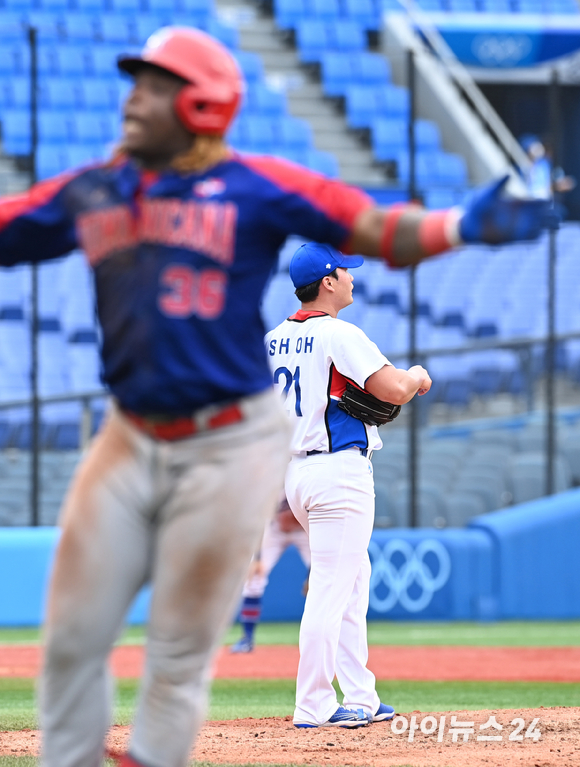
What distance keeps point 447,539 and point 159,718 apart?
9.31 metres

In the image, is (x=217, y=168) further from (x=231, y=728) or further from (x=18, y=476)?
(x=18, y=476)

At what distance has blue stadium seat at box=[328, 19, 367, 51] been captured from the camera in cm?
2483

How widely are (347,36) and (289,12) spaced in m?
1.17

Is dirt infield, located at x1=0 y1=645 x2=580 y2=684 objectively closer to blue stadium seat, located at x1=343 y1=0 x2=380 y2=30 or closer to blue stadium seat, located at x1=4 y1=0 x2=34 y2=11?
blue stadium seat, located at x1=4 y1=0 x2=34 y2=11

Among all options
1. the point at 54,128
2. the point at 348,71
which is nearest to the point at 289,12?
the point at 348,71

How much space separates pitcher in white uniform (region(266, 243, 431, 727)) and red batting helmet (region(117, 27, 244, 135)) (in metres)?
2.38

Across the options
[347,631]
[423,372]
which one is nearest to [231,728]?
[347,631]

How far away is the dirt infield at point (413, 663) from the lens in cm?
881

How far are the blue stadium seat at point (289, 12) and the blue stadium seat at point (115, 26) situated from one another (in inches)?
130

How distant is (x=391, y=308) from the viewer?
56.6 feet

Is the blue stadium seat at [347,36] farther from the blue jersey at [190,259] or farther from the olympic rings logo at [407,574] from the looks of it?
the blue jersey at [190,259]

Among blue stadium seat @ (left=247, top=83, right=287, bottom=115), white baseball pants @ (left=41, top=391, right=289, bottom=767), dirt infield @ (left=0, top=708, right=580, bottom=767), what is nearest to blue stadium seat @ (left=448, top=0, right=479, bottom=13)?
blue stadium seat @ (left=247, top=83, right=287, bottom=115)

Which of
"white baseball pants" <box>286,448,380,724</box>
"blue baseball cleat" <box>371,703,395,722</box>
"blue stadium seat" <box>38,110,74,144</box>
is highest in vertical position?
"blue stadium seat" <box>38,110,74,144</box>

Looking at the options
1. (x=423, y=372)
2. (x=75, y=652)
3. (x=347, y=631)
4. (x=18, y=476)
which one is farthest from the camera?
(x=18, y=476)
